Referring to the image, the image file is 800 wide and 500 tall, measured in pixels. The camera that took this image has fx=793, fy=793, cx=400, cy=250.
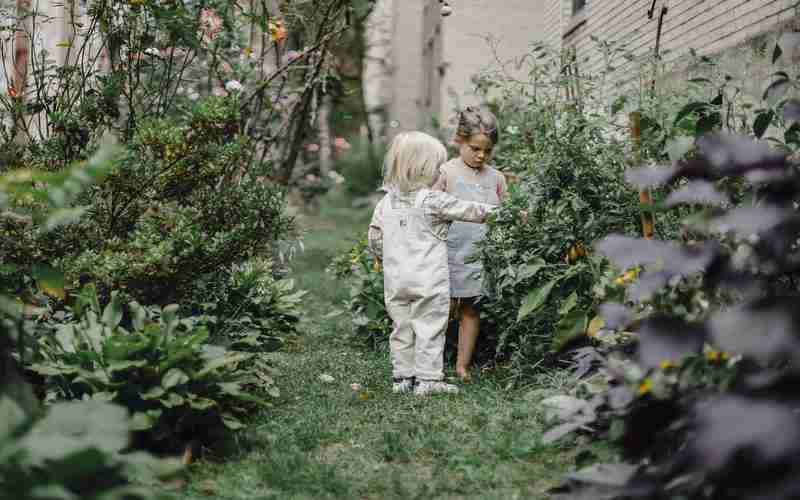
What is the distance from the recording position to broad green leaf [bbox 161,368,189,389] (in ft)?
9.92

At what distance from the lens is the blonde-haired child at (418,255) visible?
432 centimetres

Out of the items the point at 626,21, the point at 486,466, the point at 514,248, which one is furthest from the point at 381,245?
the point at 626,21

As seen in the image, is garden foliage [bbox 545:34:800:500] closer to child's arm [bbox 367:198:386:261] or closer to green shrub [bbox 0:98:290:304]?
child's arm [bbox 367:198:386:261]

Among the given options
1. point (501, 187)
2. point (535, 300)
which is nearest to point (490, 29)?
point (501, 187)

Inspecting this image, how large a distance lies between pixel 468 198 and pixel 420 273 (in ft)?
2.26

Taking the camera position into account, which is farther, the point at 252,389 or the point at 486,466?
the point at 252,389

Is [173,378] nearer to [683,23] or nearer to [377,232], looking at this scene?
[377,232]

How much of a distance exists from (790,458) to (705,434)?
0.54 feet

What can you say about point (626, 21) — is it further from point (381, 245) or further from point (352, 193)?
point (352, 193)

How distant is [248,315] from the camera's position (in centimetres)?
504

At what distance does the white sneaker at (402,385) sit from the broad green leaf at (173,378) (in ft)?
4.89

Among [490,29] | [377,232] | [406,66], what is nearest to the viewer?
[377,232]

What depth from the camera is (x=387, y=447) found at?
3215mm

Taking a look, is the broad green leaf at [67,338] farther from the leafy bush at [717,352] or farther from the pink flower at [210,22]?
the pink flower at [210,22]
